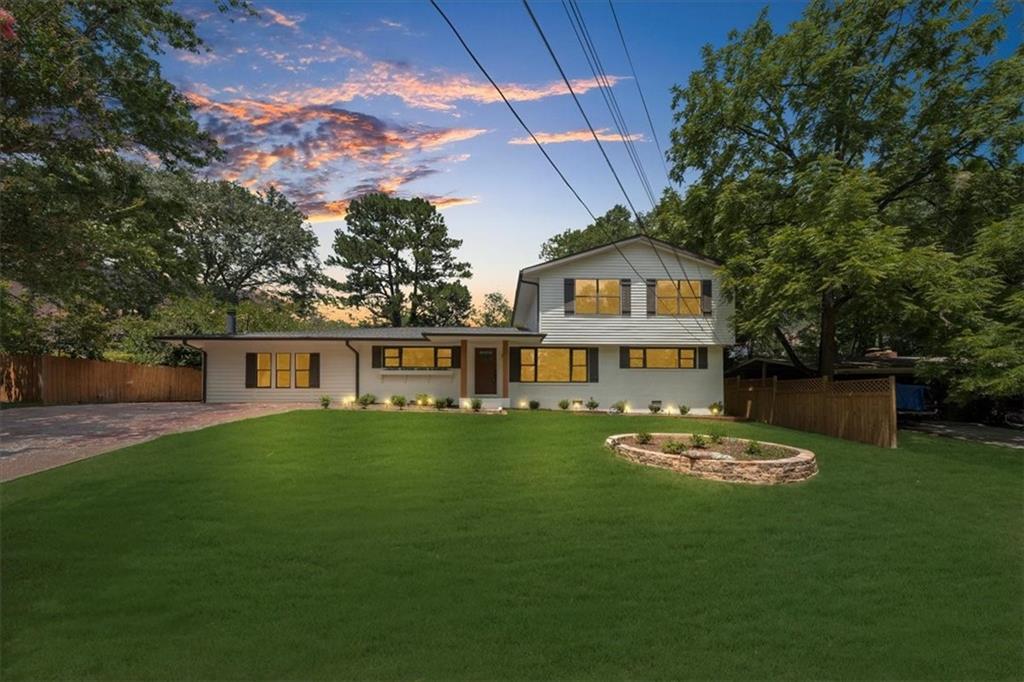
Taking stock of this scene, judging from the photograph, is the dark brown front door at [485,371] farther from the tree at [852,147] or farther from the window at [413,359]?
the tree at [852,147]

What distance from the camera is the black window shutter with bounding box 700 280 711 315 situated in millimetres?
21625

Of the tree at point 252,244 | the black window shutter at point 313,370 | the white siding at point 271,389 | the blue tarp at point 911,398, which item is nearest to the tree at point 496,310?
the tree at point 252,244

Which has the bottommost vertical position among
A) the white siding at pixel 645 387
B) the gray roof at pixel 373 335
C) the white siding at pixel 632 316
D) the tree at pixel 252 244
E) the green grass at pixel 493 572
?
the green grass at pixel 493 572

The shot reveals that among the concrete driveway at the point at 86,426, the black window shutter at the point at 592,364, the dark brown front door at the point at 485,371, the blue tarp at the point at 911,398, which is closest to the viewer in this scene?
the concrete driveway at the point at 86,426

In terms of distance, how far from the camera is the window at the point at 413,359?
69.4 feet

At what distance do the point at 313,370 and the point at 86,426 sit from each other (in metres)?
7.81

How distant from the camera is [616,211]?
146 feet

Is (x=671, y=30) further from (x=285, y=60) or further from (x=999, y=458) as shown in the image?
(x=999, y=458)

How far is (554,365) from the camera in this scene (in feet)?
71.2

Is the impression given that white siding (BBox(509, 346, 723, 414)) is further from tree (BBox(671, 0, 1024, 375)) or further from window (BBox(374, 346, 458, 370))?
window (BBox(374, 346, 458, 370))

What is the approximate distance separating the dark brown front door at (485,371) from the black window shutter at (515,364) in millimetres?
709

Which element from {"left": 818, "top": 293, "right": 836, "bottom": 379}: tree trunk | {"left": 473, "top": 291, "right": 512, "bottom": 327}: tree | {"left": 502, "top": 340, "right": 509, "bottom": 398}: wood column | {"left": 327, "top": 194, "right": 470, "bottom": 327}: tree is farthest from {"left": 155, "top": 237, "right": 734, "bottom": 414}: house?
{"left": 473, "top": 291, "right": 512, "bottom": 327}: tree

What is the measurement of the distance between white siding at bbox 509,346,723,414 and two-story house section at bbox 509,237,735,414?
39 mm

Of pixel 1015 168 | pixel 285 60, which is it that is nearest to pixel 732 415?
pixel 1015 168
